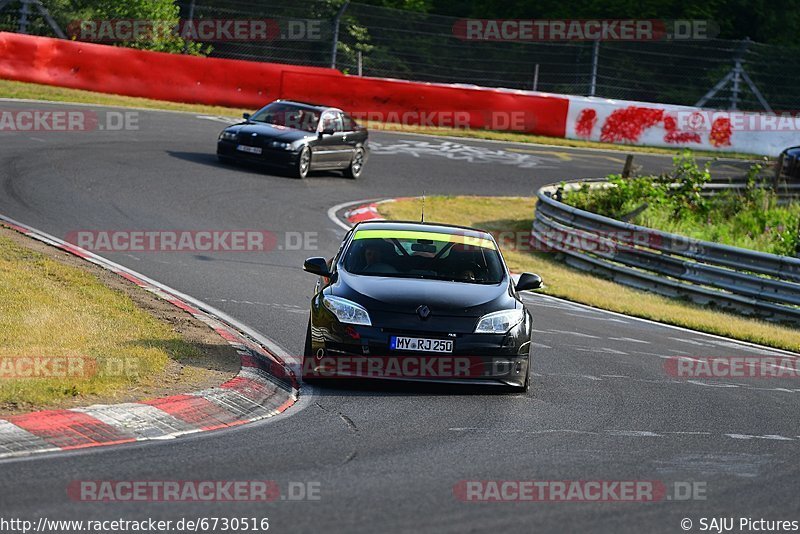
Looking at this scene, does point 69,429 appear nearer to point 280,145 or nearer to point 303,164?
point 280,145

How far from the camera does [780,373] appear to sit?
42.4 feet

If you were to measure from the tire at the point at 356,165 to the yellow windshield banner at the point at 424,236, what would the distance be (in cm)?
1516

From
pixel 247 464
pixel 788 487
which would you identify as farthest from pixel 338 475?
pixel 788 487

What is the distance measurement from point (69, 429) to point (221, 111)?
26.0m

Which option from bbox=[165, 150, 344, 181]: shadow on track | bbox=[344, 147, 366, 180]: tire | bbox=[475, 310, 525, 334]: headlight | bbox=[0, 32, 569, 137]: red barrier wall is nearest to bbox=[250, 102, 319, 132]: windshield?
bbox=[165, 150, 344, 181]: shadow on track

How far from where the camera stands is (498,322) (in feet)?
33.5

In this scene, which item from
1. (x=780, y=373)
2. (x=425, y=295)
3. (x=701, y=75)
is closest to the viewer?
(x=425, y=295)

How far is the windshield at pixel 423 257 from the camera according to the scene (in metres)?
11.0

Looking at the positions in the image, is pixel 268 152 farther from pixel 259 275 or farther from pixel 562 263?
pixel 259 275

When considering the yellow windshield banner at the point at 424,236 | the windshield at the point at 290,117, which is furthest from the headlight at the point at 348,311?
the windshield at the point at 290,117

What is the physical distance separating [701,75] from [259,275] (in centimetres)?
2499

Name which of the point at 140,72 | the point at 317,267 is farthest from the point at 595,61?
the point at 317,267

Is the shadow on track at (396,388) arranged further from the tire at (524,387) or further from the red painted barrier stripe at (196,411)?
the red painted barrier stripe at (196,411)

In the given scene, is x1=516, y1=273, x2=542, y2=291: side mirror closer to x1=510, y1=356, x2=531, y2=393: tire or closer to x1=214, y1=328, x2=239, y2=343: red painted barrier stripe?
x1=510, y1=356, x2=531, y2=393: tire
